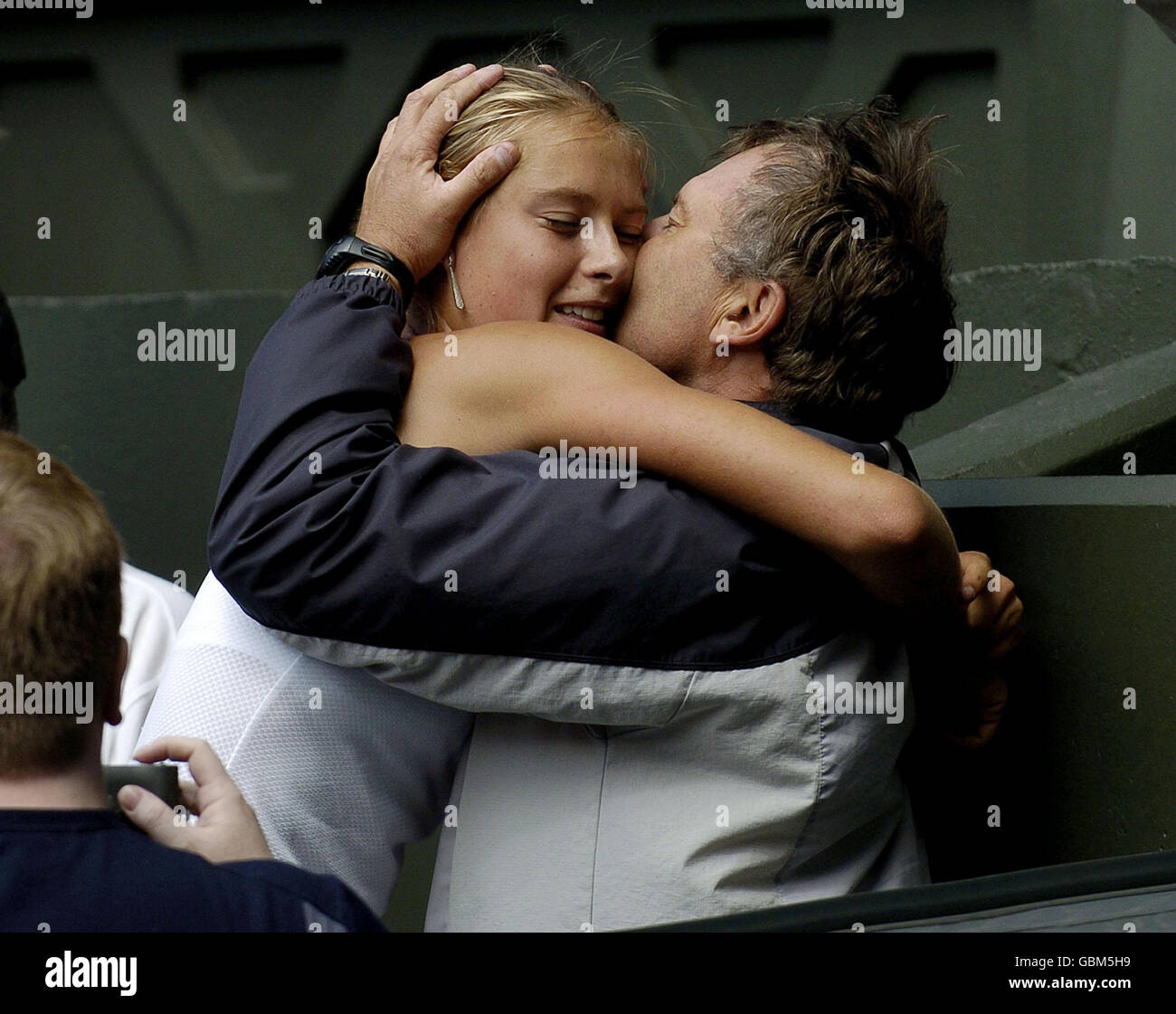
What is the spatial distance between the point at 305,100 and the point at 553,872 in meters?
3.57

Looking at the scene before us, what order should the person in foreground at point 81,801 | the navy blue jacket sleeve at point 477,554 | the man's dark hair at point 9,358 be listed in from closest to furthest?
the person in foreground at point 81,801 → the navy blue jacket sleeve at point 477,554 → the man's dark hair at point 9,358

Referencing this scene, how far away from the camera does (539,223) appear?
1804 millimetres

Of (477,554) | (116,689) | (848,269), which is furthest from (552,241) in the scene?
(116,689)

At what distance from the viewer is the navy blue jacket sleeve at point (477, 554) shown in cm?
140

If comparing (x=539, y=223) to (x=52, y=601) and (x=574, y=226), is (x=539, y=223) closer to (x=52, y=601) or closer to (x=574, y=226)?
(x=574, y=226)

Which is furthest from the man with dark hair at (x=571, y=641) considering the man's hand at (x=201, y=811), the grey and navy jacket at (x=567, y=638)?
the man's hand at (x=201, y=811)

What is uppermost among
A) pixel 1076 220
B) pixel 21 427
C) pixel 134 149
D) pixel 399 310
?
pixel 134 149

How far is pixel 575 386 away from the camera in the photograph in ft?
4.95

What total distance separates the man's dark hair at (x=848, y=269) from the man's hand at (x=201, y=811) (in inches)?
32.7

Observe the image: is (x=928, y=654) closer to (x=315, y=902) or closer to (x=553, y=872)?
(x=553, y=872)

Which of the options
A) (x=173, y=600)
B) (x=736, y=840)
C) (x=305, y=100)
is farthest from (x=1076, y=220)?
(x=736, y=840)

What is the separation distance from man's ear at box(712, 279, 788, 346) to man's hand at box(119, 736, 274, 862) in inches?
32.5

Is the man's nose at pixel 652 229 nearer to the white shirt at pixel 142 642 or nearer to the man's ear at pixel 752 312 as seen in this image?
the man's ear at pixel 752 312
